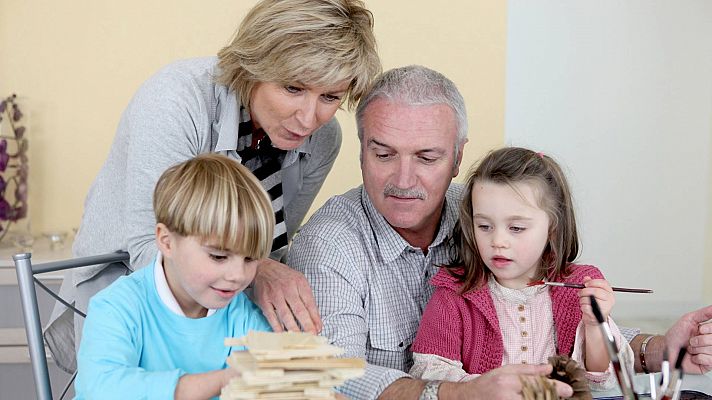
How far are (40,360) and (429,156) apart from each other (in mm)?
887

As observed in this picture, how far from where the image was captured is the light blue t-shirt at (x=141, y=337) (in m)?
1.44

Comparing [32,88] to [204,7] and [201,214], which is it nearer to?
[204,7]

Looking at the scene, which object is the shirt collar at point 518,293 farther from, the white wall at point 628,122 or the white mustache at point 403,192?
the white wall at point 628,122

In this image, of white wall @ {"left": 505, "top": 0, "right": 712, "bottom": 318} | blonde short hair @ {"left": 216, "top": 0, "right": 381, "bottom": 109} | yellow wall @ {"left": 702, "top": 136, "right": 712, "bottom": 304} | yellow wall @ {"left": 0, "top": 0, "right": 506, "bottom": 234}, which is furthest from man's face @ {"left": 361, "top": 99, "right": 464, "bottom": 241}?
yellow wall @ {"left": 702, "top": 136, "right": 712, "bottom": 304}

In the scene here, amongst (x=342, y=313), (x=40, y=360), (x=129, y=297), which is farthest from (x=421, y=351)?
(x=40, y=360)

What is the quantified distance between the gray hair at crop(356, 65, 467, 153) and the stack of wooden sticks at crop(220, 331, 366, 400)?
0.97 m

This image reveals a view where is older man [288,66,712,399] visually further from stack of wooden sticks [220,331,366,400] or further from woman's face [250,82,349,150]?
stack of wooden sticks [220,331,366,400]

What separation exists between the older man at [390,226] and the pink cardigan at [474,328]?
13cm

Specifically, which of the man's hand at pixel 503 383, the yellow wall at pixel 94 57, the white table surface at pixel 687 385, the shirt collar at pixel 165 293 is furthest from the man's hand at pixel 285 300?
the yellow wall at pixel 94 57

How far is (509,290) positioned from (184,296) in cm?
69

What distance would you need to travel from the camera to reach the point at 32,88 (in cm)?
352

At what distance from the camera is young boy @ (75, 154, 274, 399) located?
1.42m

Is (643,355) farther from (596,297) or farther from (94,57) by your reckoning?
(94,57)

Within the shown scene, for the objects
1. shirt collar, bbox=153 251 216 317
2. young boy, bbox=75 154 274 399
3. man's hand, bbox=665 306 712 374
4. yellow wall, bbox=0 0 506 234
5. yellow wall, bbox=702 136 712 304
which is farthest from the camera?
yellow wall, bbox=702 136 712 304
